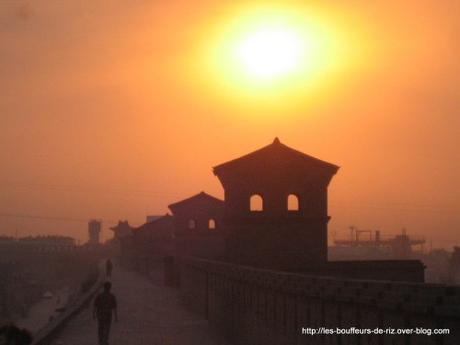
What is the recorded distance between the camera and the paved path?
21.8 meters

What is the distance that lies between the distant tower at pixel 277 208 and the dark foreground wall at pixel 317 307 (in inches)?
259

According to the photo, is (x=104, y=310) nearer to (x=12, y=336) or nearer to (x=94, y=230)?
(x=12, y=336)

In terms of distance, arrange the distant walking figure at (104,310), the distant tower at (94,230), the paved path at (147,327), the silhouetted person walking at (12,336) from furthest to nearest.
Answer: the distant tower at (94,230)
the paved path at (147,327)
the distant walking figure at (104,310)
the silhouetted person walking at (12,336)

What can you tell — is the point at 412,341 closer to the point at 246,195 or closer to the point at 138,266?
the point at 246,195

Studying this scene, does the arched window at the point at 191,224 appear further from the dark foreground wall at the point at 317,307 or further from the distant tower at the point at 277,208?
the dark foreground wall at the point at 317,307

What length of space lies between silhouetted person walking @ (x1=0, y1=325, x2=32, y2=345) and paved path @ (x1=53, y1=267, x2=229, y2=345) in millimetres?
9010

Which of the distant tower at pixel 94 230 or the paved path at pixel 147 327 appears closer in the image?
the paved path at pixel 147 327

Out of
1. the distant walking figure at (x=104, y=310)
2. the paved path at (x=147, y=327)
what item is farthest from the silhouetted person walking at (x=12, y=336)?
the paved path at (x=147, y=327)

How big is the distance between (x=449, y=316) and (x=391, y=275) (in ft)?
69.1

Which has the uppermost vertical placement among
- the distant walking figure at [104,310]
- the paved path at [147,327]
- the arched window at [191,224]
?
the arched window at [191,224]

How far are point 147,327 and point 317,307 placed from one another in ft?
36.2

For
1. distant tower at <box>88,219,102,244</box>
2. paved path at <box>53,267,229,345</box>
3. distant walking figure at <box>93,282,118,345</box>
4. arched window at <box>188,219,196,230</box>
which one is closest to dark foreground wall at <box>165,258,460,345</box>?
paved path at <box>53,267,229,345</box>

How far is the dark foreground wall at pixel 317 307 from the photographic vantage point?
10.7 m

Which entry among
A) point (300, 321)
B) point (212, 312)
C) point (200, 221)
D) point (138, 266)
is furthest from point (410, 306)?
point (138, 266)
